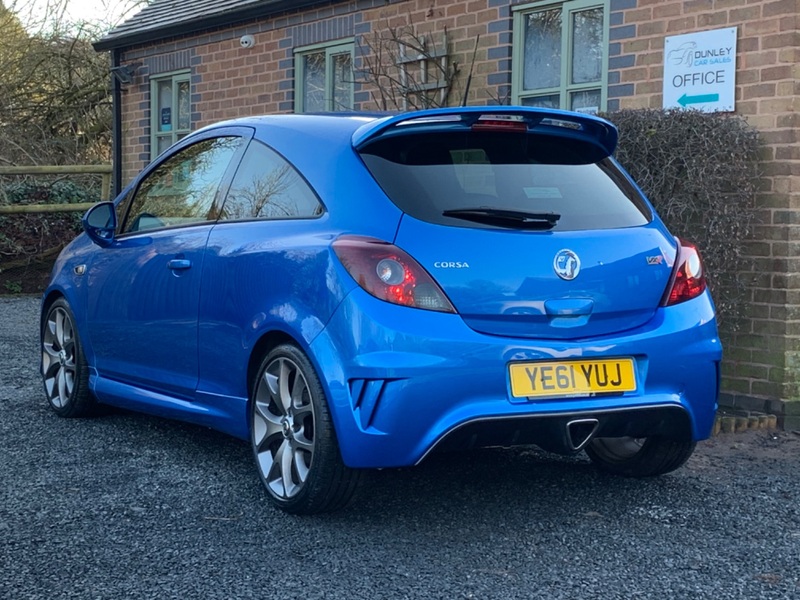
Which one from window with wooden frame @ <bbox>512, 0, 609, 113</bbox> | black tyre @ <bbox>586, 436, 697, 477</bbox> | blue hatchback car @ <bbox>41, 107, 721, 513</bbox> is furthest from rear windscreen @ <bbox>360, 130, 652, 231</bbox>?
window with wooden frame @ <bbox>512, 0, 609, 113</bbox>

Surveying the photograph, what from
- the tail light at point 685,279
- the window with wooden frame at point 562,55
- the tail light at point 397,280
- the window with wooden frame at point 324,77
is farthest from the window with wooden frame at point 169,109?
the tail light at point 397,280

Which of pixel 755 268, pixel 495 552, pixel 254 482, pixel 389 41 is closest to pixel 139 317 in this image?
pixel 254 482

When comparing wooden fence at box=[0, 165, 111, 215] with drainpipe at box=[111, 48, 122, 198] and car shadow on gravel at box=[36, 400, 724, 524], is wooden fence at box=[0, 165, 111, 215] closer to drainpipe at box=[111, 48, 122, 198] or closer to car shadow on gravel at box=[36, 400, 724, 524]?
drainpipe at box=[111, 48, 122, 198]

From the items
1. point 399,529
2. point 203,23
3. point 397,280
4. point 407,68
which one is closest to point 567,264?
point 397,280

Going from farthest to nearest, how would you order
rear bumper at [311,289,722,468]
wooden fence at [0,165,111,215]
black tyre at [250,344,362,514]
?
wooden fence at [0,165,111,215] → black tyre at [250,344,362,514] → rear bumper at [311,289,722,468]

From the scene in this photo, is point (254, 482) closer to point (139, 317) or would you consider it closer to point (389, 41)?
point (139, 317)

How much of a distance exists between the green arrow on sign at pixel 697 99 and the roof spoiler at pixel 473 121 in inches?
113

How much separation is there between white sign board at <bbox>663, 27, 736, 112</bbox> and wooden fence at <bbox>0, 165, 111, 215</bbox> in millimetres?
9208

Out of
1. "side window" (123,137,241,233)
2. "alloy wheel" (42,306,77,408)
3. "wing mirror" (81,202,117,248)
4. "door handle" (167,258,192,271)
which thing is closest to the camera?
"door handle" (167,258,192,271)

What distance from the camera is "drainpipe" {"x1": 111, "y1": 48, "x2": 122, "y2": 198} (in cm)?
1498

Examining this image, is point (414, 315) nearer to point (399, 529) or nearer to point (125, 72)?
point (399, 529)

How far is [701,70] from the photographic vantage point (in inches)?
291

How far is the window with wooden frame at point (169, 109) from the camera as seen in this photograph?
1391 cm

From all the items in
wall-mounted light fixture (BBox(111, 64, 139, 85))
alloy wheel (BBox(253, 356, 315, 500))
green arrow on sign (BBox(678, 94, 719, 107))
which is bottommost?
alloy wheel (BBox(253, 356, 315, 500))
